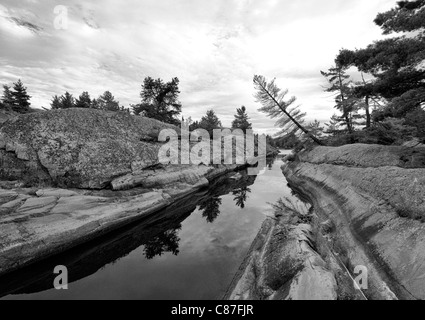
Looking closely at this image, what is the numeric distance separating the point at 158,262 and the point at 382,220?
368 inches

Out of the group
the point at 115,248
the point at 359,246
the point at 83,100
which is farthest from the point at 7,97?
the point at 359,246

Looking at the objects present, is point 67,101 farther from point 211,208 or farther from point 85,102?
point 211,208

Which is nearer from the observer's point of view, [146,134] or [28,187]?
[28,187]

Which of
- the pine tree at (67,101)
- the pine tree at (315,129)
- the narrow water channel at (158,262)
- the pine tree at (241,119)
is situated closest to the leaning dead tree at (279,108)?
the pine tree at (315,129)

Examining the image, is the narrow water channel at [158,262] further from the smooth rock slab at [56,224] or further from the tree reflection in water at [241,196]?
the tree reflection in water at [241,196]

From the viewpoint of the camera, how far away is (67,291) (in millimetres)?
7312

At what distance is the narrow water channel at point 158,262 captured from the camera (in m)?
7.19

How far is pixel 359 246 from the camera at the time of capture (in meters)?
6.71

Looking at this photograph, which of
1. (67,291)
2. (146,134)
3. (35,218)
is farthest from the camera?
(146,134)

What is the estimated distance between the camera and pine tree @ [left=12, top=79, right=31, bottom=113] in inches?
1720

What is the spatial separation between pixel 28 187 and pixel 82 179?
302 centimetres

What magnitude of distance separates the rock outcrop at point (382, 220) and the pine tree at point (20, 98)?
62.1 metres

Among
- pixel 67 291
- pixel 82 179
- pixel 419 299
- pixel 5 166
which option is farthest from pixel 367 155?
pixel 5 166
